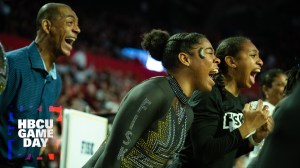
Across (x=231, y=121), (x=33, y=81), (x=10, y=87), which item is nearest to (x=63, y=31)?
(x=33, y=81)

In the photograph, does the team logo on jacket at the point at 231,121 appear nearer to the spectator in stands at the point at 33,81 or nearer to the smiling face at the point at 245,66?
the smiling face at the point at 245,66

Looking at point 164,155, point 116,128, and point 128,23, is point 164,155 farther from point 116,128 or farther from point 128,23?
point 128,23

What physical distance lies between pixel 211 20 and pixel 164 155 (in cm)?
2221

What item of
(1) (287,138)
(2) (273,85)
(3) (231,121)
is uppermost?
(1) (287,138)

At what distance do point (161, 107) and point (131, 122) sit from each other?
238 mm

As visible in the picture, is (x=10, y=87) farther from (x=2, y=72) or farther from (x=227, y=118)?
(x=227, y=118)

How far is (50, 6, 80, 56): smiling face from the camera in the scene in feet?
12.4

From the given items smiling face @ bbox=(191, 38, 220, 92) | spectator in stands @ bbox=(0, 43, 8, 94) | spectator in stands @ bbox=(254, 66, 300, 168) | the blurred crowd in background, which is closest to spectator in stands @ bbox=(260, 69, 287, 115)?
smiling face @ bbox=(191, 38, 220, 92)

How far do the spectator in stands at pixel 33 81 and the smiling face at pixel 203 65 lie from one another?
93 centimetres

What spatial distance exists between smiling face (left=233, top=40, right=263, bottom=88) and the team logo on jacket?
28 cm

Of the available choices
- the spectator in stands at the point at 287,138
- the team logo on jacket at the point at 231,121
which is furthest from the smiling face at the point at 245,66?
the spectator in stands at the point at 287,138

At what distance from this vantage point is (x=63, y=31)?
380 cm

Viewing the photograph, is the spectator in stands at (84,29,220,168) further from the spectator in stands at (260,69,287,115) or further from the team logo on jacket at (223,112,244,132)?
the spectator in stands at (260,69,287,115)

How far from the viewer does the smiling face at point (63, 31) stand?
3771mm
